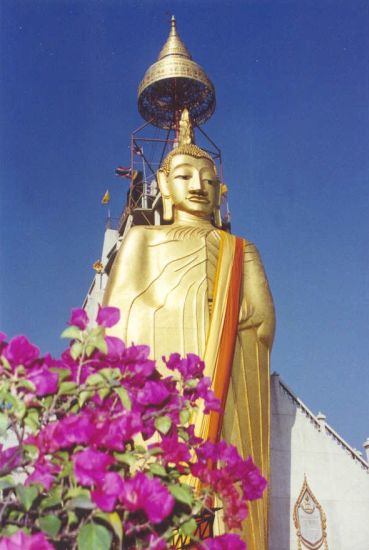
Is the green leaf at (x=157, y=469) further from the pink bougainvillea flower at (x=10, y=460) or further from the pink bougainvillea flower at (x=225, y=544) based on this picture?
the pink bougainvillea flower at (x=10, y=460)

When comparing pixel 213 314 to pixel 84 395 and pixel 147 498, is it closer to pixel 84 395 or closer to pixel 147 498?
pixel 84 395

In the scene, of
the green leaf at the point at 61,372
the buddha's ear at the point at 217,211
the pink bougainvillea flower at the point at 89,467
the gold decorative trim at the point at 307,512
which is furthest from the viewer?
the buddha's ear at the point at 217,211

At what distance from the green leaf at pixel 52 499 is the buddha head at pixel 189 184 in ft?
18.3

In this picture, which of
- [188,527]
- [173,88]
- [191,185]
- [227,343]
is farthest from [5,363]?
[173,88]

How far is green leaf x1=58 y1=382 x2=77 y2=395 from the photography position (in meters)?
1.44

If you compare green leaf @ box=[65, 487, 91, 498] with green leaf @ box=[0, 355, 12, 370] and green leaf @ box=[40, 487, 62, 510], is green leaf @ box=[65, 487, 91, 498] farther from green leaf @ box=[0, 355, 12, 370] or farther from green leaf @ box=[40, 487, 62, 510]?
green leaf @ box=[0, 355, 12, 370]

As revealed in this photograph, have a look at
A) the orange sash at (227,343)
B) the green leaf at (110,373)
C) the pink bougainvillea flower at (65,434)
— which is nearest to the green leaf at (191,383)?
the green leaf at (110,373)

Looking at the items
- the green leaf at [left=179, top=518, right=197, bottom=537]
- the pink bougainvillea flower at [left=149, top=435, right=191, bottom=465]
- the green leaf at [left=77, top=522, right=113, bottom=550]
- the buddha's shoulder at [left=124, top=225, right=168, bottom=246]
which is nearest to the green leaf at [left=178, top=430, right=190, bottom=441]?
the pink bougainvillea flower at [left=149, top=435, right=191, bottom=465]

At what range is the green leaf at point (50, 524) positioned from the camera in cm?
123

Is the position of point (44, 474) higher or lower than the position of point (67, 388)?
lower

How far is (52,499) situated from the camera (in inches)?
51.4

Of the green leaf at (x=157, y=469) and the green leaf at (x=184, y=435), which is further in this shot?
the green leaf at (x=184, y=435)

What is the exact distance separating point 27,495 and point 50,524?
0.08m

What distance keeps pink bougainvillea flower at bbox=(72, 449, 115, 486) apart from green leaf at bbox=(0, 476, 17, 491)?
0.49ft
